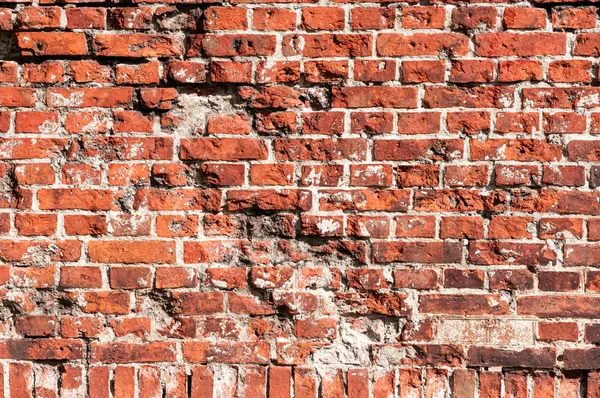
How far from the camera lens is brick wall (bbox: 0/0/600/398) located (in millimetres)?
2092

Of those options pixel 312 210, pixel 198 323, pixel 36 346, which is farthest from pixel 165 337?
pixel 312 210

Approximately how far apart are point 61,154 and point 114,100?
271 millimetres

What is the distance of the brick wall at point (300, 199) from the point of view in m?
2.09

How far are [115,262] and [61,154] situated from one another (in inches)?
17.1

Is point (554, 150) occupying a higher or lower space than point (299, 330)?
higher

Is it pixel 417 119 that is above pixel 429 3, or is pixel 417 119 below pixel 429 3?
below

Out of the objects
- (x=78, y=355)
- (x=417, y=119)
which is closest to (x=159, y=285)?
(x=78, y=355)

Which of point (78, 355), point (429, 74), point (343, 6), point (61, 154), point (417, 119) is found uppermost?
point (343, 6)

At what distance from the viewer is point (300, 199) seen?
2.12 m

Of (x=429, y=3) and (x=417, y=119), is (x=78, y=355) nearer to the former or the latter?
(x=417, y=119)

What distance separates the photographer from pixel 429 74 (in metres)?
2.11

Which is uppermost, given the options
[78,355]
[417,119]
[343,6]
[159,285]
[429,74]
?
[343,6]

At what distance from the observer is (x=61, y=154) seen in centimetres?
Answer: 215

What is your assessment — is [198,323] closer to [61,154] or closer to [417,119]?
[61,154]
